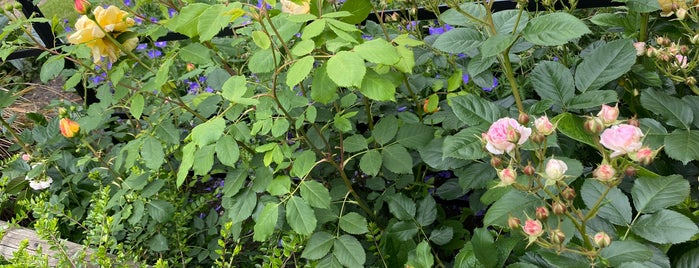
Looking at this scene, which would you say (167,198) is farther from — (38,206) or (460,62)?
(460,62)

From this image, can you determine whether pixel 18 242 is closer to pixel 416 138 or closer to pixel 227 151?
pixel 227 151

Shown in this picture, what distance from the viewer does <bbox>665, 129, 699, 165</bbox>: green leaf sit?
99 cm

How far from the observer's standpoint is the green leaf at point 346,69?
0.91m

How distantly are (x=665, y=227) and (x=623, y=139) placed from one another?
0.25m

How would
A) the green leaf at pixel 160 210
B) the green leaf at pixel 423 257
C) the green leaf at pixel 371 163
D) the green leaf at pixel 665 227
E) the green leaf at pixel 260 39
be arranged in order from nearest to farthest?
the green leaf at pixel 665 227 → the green leaf at pixel 260 39 → the green leaf at pixel 423 257 → the green leaf at pixel 371 163 → the green leaf at pixel 160 210

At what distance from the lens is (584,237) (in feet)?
2.82

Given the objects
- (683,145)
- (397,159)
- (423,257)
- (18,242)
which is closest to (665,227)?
(683,145)

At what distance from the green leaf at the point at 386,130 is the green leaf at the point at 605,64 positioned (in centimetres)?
38

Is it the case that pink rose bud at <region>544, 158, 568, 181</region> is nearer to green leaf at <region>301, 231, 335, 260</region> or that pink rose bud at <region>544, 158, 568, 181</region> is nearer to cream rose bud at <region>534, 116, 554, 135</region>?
cream rose bud at <region>534, 116, 554, 135</region>

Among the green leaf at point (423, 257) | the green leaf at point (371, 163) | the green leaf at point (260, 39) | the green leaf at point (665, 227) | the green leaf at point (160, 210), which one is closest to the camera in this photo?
the green leaf at point (665, 227)

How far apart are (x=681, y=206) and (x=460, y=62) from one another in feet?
1.92

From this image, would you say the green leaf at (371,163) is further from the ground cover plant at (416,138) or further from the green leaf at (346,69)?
the green leaf at (346,69)

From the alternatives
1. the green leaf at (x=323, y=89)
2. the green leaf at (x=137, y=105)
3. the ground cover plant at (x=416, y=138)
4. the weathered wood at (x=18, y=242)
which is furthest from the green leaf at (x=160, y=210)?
the green leaf at (x=323, y=89)

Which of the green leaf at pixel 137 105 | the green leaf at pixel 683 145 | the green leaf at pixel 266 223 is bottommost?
the green leaf at pixel 266 223
